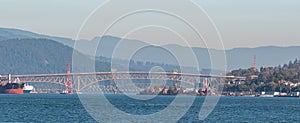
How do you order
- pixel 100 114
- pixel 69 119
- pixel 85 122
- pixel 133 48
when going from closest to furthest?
1. pixel 85 122
2. pixel 69 119
3. pixel 100 114
4. pixel 133 48

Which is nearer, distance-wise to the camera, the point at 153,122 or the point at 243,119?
the point at 153,122

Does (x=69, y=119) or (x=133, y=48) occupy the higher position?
(x=133, y=48)

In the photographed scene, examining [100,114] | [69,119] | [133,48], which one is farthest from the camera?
[133,48]

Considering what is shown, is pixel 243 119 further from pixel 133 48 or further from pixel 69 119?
pixel 133 48

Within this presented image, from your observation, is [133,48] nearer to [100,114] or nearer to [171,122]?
[100,114]

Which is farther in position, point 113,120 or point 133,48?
point 133,48

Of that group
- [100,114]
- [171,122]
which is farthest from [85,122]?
[100,114]

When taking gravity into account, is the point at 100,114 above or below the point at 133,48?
below

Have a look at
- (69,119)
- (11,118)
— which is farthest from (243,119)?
(11,118)
